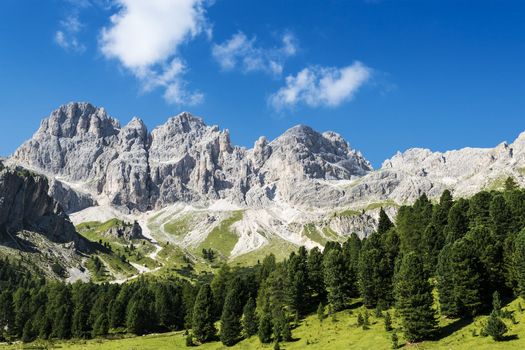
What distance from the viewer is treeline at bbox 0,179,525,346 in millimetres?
72625

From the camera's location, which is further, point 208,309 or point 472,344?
point 208,309

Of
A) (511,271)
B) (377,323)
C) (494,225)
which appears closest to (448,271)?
(511,271)

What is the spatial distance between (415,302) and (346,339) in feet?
42.9

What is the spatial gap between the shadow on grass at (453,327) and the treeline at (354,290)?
1.02m

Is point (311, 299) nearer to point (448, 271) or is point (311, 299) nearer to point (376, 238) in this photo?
point (376, 238)

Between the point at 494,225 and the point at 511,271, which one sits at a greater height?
the point at 494,225

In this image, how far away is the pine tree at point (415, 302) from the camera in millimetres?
66875

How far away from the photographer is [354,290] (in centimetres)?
10331

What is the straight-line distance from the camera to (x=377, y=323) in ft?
265

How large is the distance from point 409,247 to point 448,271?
3476 centimetres

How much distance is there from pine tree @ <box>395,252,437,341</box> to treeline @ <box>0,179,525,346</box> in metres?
0.15

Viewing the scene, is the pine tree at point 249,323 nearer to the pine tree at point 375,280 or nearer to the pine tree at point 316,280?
the pine tree at point 316,280

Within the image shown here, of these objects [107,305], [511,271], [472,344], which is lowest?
[472,344]

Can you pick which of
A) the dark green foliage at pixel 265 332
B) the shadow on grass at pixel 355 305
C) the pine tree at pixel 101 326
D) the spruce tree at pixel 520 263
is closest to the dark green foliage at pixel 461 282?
the spruce tree at pixel 520 263
